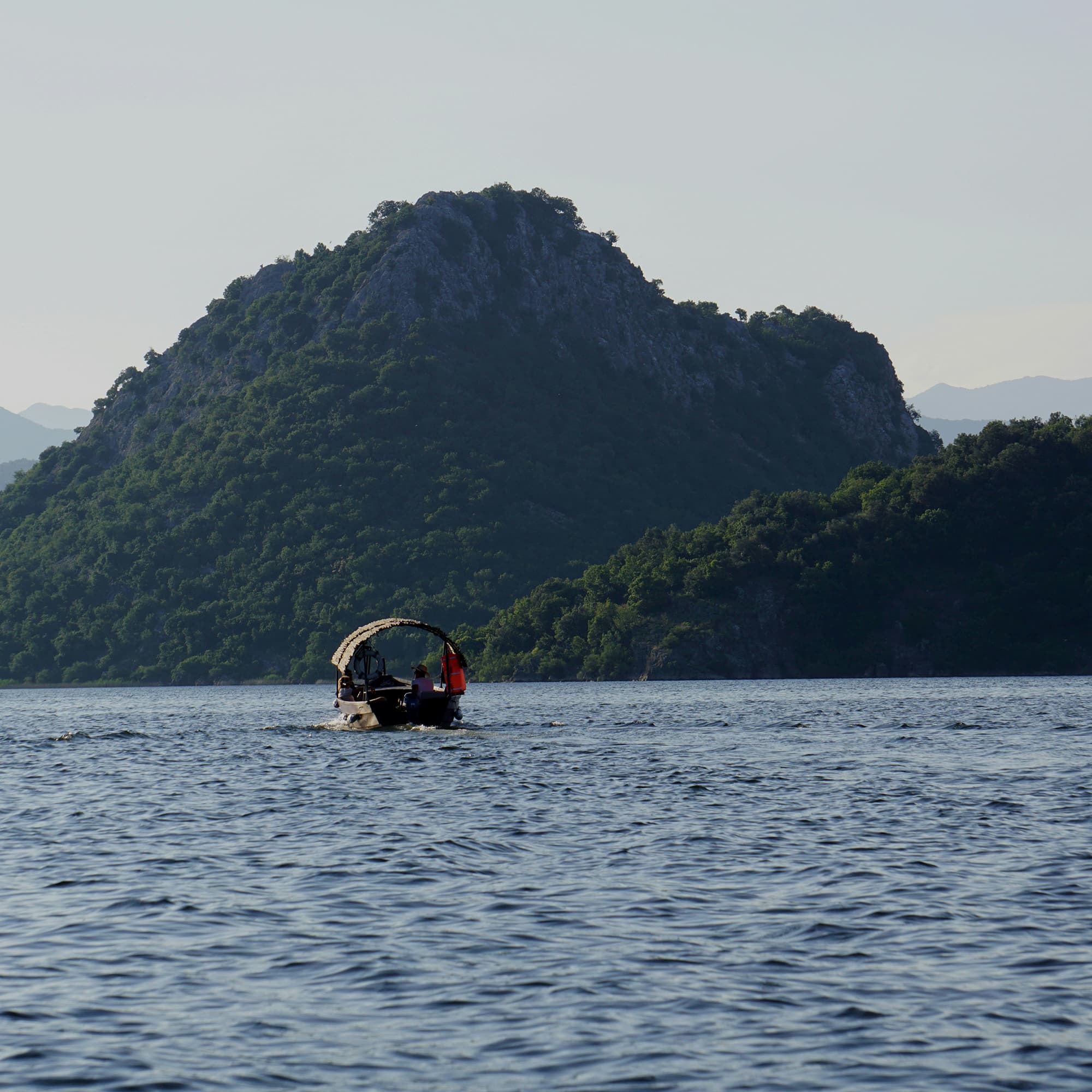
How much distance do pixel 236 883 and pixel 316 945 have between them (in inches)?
199

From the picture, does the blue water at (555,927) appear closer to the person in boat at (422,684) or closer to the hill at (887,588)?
the person in boat at (422,684)

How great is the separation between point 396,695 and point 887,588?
101468 mm

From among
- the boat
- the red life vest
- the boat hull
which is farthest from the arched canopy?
the boat hull

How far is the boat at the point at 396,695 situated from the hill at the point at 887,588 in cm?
9192

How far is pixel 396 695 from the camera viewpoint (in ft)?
195

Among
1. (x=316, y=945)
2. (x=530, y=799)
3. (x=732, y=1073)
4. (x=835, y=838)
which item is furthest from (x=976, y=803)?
(x=732, y=1073)

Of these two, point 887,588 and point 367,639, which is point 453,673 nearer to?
point 367,639

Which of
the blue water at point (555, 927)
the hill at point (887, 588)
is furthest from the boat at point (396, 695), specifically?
the hill at point (887, 588)

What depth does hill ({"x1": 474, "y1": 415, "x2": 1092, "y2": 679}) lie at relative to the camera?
14688 cm

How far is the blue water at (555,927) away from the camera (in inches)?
545

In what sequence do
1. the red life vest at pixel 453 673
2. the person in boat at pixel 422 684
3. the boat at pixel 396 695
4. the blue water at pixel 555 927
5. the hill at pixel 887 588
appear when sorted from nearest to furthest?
1. the blue water at pixel 555 927
2. the person in boat at pixel 422 684
3. the boat at pixel 396 695
4. the red life vest at pixel 453 673
5. the hill at pixel 887 588

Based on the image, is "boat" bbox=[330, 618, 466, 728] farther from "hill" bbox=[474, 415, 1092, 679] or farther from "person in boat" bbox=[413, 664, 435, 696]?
"hill" bbox=[474, 415, 1092, 679]

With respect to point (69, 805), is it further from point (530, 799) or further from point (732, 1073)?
point (732, 1073)

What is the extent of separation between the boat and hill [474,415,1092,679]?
91.9 m
